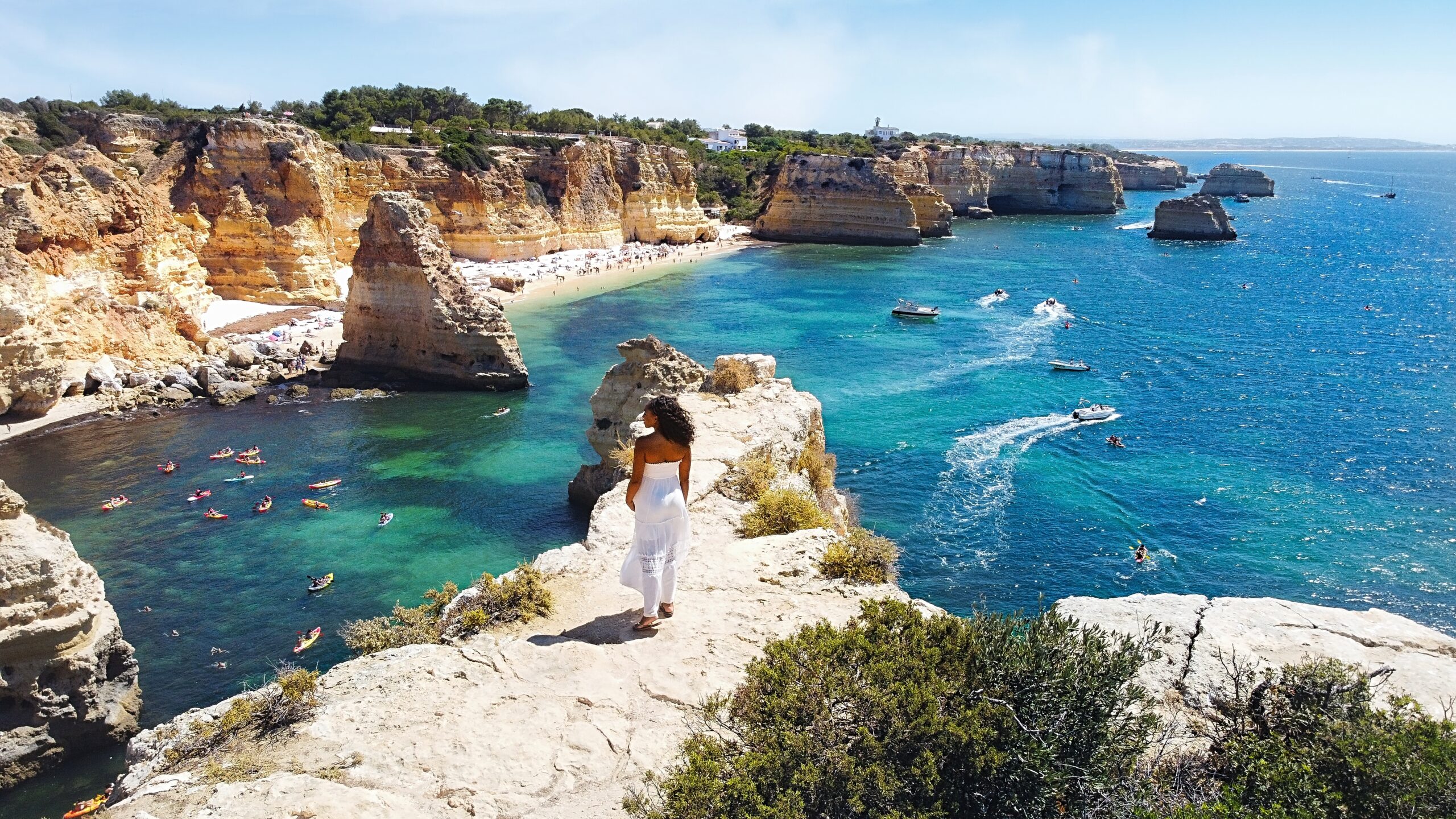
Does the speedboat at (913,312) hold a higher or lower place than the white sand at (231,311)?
Answer: lower

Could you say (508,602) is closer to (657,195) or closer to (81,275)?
(81,275)

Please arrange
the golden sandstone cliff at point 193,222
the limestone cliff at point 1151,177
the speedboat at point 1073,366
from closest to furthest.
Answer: the golden sandstone cliff at point 193,222 → the speedboat at point 1073,366 → the limestone cliff at point 1151,177

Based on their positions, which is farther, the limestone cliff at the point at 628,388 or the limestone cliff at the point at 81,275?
the limestone cliff at the point at 81,275

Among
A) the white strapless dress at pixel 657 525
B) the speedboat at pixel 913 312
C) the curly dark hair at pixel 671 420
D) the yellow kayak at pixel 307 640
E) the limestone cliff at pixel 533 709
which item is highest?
the curly dark hair at pixel 671 420

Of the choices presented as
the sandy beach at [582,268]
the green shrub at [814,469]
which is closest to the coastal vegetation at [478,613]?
the green shrub at [814,469]

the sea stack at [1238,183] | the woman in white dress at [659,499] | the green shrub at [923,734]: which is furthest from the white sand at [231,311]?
the sea stack at [1238,183]

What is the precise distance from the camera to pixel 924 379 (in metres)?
40.4

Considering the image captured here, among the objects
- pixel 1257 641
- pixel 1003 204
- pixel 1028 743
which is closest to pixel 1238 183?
pixel 1003 204

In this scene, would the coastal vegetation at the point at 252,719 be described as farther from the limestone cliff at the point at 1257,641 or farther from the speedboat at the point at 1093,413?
the speedboat at the point at 1093,413

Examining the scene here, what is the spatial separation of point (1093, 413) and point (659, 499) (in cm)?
2944

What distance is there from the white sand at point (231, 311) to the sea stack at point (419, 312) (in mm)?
10478

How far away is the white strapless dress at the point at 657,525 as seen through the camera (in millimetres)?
8219

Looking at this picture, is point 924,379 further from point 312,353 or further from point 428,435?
point 312,353

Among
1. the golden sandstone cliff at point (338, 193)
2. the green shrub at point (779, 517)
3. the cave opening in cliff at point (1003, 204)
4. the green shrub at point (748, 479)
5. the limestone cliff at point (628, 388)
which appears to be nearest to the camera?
the green shrub at point (779, 517)
